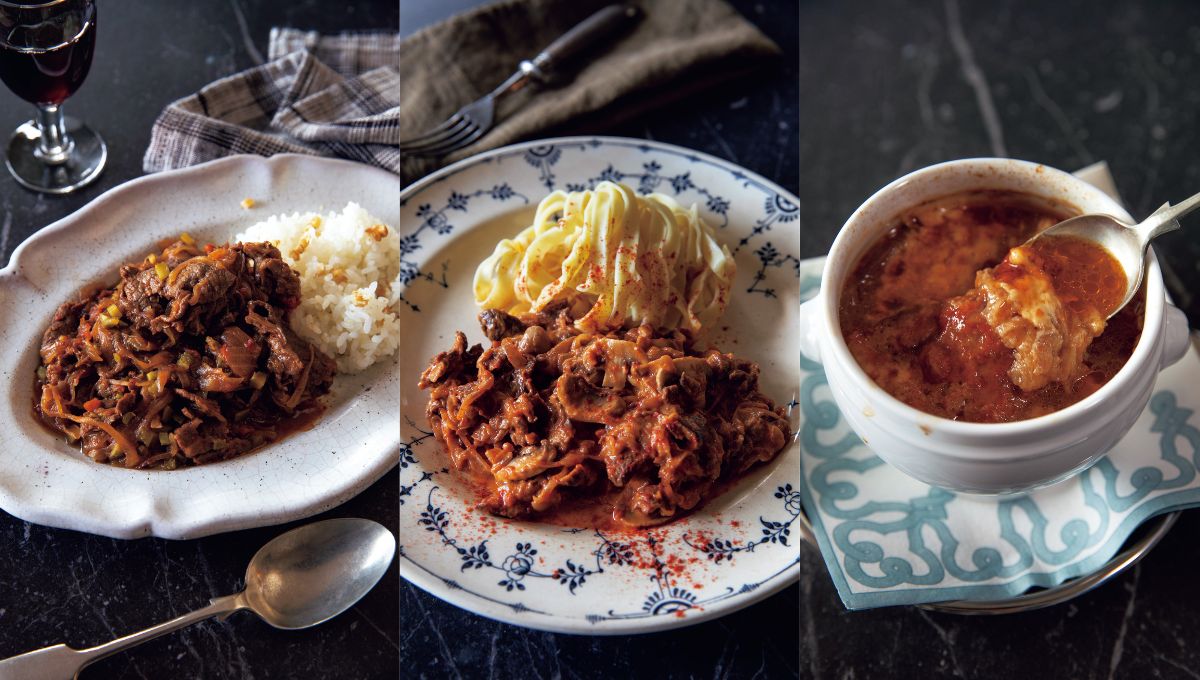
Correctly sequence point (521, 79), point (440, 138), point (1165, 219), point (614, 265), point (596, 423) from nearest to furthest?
point (1165, 219)
point (596, 423)
point (614, 265)
point (440, 138)
point (521, 79)

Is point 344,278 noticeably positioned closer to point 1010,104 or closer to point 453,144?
point 453,144

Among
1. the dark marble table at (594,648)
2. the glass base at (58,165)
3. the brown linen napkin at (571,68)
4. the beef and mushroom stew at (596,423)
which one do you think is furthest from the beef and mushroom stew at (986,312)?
the glass base at (58,165)

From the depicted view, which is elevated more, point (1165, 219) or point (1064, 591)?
point (1165, 219)

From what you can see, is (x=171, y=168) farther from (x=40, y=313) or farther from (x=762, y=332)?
(x=762, y=332)

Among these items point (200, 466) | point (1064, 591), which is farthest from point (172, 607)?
point (1064, 591)

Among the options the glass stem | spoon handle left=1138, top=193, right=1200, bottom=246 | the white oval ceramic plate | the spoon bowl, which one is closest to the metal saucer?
spoon handle left=1138, top=193, right=1200, bottom=246

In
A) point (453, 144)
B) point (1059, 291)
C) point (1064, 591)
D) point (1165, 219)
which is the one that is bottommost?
point (1064, 591)

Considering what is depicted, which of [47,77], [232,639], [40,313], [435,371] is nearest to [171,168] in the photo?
[47,77]

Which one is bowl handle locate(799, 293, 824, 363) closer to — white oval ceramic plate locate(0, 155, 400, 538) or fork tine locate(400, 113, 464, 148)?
white oval ceramic plate locate(0, 155, 400, 538)
